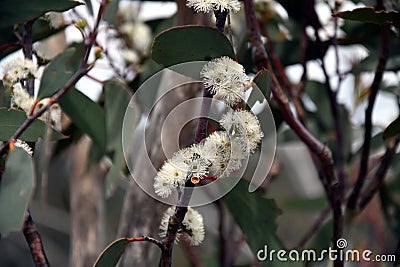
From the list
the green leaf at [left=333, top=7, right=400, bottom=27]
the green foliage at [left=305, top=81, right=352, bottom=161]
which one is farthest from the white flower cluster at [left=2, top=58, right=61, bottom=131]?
the green foliage at [left=305, top=81, right=352, bottom=161]

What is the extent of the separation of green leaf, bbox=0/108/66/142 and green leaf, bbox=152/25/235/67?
19cm

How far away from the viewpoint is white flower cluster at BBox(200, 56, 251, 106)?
0.70 m

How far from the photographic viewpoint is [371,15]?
0.88 m

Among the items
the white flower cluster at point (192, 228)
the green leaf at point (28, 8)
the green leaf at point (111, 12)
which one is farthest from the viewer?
the green leaf at point (111, 12)

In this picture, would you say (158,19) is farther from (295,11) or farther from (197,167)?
(197,167)

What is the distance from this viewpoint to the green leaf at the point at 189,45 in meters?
0.76

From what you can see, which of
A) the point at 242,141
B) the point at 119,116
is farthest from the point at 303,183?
the point at 242,141

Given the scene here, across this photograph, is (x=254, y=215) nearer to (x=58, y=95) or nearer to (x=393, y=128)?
(x=393, y=128)

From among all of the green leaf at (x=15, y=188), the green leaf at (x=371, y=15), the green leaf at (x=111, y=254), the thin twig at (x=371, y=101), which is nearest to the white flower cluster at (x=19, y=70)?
the green leaf at (x=15, y=188)

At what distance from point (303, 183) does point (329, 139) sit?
2.18 meters

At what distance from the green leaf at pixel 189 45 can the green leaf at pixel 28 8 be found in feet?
0.65

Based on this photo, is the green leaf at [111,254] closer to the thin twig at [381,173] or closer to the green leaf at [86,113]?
the green leaf at [86,113]

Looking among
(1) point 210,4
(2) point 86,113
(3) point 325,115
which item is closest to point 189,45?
(1) point 210,4

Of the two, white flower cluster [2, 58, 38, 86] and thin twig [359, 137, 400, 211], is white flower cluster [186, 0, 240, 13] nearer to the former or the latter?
white flower cluster [2, 58, 38, 86]
